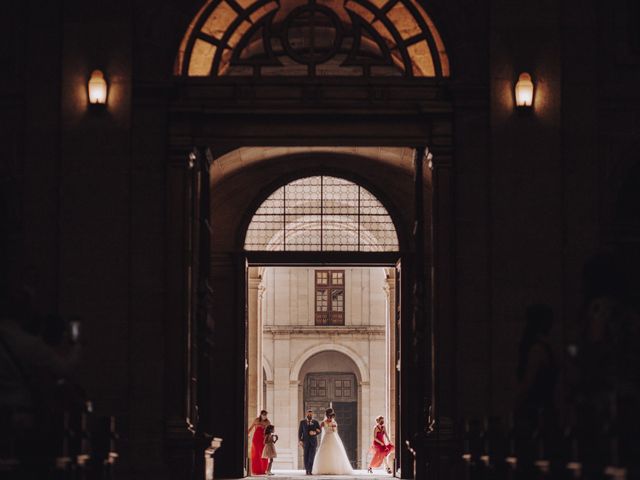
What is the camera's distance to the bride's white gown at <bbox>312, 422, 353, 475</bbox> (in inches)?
1446

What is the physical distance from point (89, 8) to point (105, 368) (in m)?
4.43

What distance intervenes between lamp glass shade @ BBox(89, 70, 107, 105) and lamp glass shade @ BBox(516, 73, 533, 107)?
5078 mm

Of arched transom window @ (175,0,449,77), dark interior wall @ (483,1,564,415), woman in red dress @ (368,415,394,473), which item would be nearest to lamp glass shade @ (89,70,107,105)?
arched transom window @ (175,0,449,77)

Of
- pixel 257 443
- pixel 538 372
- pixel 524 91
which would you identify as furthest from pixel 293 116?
pixel 257 443

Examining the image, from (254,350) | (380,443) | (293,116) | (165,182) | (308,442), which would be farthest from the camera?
(308,442)

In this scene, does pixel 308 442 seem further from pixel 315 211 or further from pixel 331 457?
pixel 315 211

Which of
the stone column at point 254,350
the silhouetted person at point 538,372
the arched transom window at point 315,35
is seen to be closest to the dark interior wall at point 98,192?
the arched transom window at point 315,35

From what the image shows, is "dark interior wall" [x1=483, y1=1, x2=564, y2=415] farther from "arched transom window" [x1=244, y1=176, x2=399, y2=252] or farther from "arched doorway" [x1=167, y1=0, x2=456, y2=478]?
"arched transom window" [x1=244, y1=176, x2=399, y2=252]

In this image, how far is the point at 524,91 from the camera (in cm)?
1931

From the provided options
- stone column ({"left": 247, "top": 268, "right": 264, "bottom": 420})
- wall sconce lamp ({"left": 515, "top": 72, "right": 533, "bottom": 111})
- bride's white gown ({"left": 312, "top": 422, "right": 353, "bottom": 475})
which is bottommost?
bride's white gown ({"left": 312, "top": 422, "right": 353, "bottom": 475})

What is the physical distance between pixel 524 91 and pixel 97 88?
5.24m

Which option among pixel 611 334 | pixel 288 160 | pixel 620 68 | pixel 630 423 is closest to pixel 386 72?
pixel 620 68

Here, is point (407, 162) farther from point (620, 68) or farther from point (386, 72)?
point (620, 68)

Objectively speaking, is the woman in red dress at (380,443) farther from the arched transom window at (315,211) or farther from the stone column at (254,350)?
the arched transom window at (315,211)
